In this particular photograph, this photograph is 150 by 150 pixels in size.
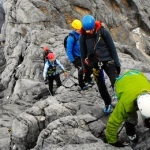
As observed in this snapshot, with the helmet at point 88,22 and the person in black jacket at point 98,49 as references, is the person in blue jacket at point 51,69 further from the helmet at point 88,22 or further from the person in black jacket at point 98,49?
the helmet at point 88,22

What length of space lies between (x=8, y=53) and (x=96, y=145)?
2763cm

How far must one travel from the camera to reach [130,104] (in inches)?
293

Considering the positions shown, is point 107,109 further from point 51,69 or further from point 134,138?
point 51,69

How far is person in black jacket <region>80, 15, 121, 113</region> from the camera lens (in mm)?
9664

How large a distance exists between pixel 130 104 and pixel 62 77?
12.8 meters

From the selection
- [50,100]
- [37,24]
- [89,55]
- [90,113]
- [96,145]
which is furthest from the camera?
[37,24]

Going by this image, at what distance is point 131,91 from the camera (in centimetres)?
754

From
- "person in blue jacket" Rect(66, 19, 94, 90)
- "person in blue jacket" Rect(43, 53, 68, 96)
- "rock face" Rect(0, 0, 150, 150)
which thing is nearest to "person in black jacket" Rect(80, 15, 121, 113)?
"rock face" Rect(0, 0, 150, 150)

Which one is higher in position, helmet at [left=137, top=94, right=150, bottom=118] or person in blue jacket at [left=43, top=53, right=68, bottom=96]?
helmet at [left=137, top=94, right=150, bottom=118]

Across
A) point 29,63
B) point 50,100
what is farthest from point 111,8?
point 50,100

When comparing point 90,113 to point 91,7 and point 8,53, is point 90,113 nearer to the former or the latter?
point 8,53

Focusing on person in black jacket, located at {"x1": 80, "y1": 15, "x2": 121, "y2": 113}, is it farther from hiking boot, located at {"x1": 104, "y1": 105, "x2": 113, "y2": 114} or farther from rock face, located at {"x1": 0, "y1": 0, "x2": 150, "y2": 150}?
rock face, located at {"x1": 0, "y1": 0, "x2": 150, "y2": 150}

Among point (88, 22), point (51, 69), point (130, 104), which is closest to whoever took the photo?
point (130, 104)

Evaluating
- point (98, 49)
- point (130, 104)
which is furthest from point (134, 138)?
point (98, 49)
